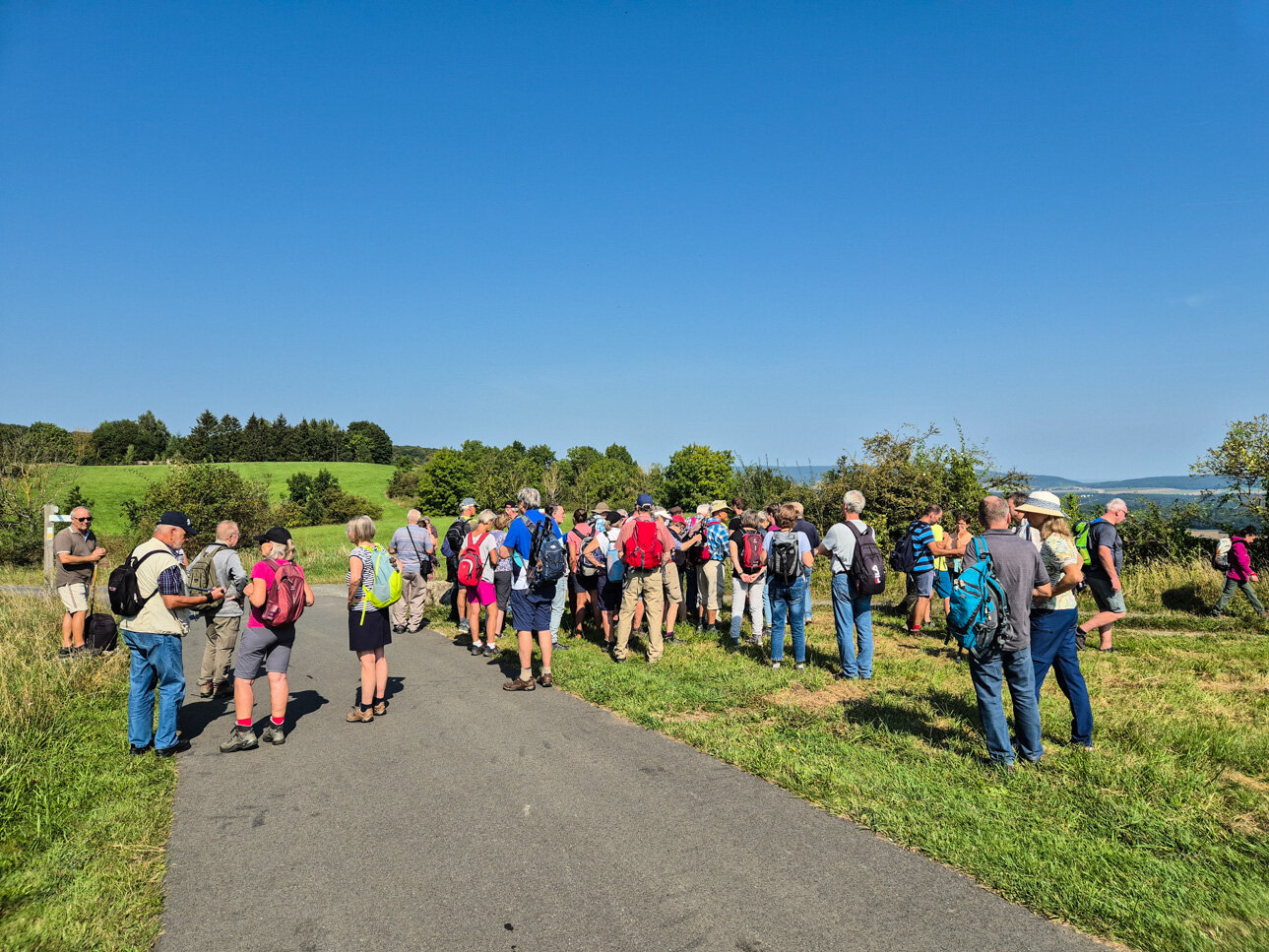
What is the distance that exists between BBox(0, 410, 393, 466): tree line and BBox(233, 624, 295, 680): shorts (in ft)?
207

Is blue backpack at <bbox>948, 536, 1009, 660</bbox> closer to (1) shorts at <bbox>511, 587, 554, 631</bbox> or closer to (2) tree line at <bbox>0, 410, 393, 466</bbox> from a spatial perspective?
(1) shorts at <bbox>511, 587, 554, 631</bbox>

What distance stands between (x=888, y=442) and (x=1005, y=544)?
1841cm

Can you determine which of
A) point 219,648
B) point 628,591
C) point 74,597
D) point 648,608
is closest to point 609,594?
point 628,591

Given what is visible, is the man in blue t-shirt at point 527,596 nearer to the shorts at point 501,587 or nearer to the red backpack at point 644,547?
the red backpack at point 644,547

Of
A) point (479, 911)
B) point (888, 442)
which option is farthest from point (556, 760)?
point (888, 442)

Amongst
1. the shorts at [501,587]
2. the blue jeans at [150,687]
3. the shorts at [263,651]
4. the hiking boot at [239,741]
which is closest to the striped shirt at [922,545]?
the shorts at [501,587]

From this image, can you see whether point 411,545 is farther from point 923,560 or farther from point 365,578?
point 923,560

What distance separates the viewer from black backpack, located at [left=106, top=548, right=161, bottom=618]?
5.54 meters

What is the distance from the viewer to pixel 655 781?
5035mm

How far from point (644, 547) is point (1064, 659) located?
15.1 feet

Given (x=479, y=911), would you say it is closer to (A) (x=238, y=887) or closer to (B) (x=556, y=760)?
(A) (x=238, y=887)

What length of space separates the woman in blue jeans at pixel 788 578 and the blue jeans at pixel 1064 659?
288 centimetres

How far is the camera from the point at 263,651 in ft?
19.3

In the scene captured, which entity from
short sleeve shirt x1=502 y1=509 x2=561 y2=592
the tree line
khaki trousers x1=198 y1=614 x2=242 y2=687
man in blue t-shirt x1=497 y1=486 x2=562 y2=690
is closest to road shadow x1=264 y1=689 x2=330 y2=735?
khaki trousers x1=198 y1=614 x2=242 y2=687
